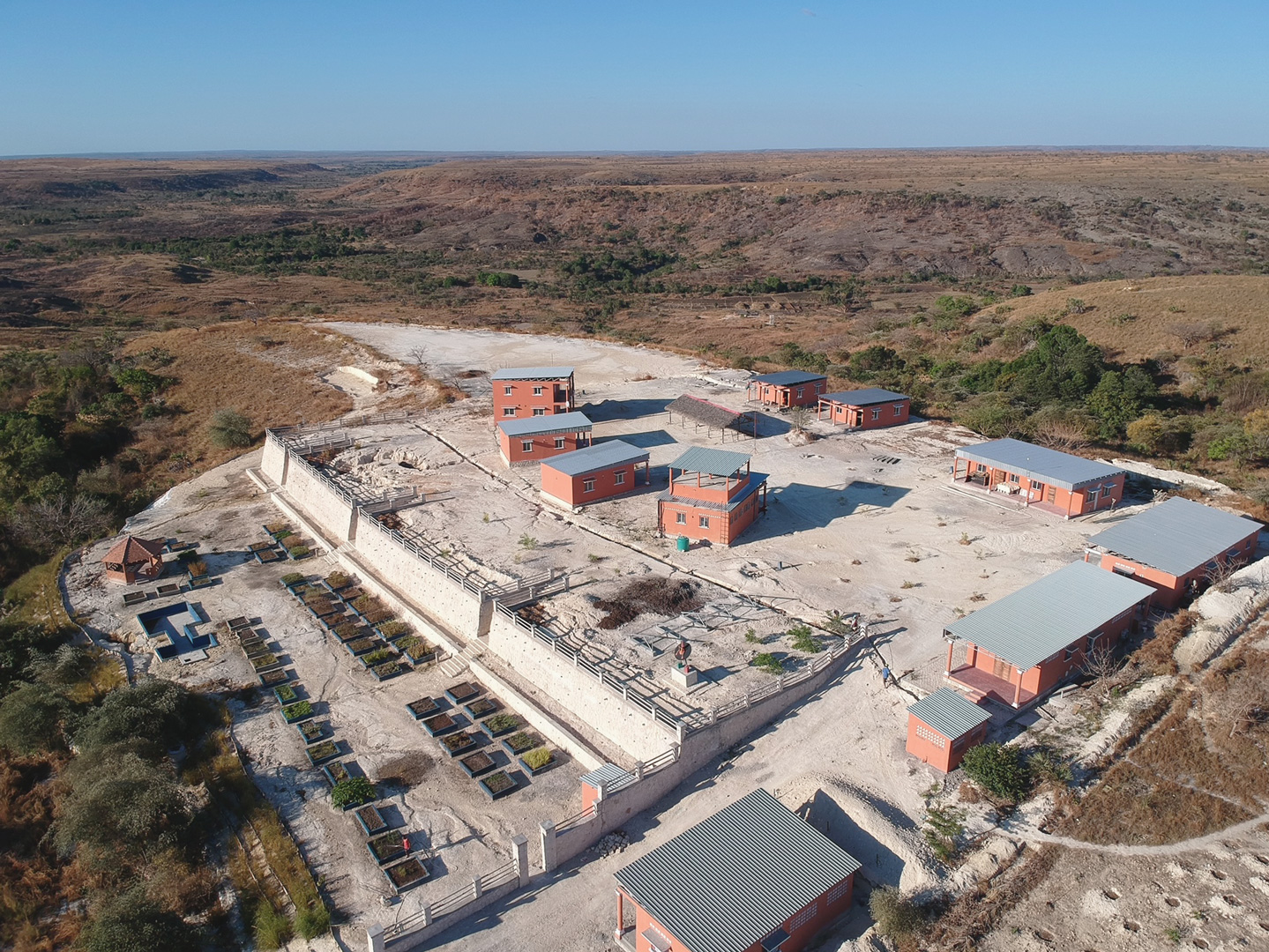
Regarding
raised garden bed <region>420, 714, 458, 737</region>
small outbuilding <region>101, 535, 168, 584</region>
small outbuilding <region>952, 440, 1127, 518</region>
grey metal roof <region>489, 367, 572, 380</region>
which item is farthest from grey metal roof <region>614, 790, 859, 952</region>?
grey metal roof <region>489, 367, 572, 380</region>

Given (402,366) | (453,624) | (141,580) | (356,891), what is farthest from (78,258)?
(356,891)

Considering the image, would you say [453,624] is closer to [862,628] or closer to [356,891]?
[356,891]

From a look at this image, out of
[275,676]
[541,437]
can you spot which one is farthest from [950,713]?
[541,437]

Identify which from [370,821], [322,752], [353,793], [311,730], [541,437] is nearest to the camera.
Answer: [370,821]

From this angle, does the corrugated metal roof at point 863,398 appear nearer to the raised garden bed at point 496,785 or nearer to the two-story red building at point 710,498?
the two-story red building at point 710,498

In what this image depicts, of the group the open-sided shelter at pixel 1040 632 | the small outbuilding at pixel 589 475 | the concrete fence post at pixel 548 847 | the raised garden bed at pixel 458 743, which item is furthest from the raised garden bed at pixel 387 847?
the small outbuilding at pixel 589 475

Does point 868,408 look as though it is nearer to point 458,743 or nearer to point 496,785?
point 458,743
